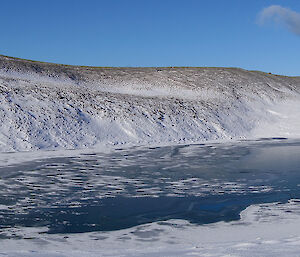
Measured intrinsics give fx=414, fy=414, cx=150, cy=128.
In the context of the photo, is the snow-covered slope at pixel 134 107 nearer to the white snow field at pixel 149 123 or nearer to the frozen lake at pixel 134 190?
the white snow field at pixel 149 123

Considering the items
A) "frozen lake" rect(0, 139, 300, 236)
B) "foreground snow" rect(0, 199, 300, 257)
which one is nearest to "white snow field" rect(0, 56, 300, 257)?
"foreground snow" rect(0, 199, 300, 257)

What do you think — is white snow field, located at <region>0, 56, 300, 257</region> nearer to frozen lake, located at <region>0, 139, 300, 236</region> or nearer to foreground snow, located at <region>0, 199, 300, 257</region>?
foreground snow, located at <region>0, 199, 300, 257</region>

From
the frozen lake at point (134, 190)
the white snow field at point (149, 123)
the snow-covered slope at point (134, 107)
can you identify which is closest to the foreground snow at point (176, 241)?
the white snow field at point (149, 123)

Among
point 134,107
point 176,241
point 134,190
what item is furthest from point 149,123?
point 176,241

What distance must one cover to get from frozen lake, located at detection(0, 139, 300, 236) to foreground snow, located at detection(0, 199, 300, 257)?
1.45ft

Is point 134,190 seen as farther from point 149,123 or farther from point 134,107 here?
point 134,107

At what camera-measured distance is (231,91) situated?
5319 cm

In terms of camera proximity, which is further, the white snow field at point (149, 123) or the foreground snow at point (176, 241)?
the white snow field at point (149, 123)

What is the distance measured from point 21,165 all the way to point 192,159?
8.85m

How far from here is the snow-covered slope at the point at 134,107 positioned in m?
31.7

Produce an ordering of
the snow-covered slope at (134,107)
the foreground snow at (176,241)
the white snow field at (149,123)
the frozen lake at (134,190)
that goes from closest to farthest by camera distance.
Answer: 1. the foreground snow at (176,241)
2. the white snow field at (149,123)
3. the frozen lake at (134,190)
4. the snow-covered slope at (134,107)

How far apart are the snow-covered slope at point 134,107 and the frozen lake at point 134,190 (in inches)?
360

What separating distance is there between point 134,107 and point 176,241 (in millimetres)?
31746

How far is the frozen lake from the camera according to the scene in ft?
33.0
